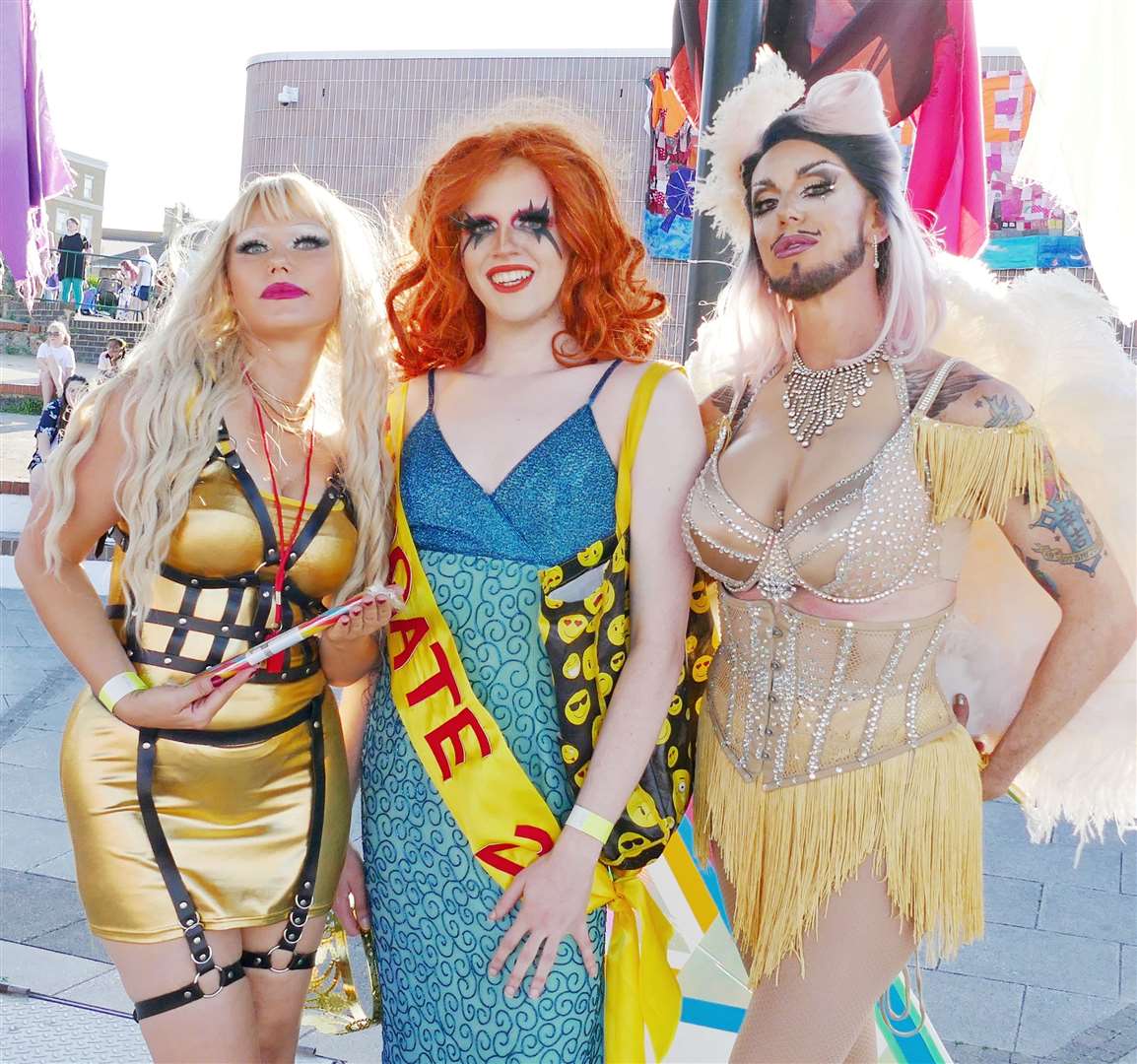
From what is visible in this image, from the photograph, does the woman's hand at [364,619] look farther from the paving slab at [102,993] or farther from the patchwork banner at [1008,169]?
the patchwork banner at [1008,169]

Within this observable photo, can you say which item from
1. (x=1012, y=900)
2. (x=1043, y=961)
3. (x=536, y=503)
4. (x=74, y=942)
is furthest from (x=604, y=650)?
(x=1012, y=900)

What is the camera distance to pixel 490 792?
1852 mm

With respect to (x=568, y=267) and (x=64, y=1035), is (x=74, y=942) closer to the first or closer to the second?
(x=64, y=1035)

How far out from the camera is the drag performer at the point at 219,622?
183 centimetres

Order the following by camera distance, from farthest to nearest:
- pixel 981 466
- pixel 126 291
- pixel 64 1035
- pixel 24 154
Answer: pixel 126 291 → pixel 24 154 → pixel 64 1035 → pixel 981 466

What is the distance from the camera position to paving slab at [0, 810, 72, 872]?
392 cm

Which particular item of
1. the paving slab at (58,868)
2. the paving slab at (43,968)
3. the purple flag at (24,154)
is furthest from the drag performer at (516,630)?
the purple flag at (24,154)

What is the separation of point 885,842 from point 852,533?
490mm

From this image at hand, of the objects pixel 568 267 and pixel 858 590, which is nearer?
pixel 858 590

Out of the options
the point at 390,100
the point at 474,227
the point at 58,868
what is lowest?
the point at 58,868

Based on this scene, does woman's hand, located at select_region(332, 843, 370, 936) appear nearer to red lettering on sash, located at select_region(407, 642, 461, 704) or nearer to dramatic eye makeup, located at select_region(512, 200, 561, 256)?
red lettering on sash, located at select_region(407, 642, 461, 704)

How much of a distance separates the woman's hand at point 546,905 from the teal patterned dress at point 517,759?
34 mm

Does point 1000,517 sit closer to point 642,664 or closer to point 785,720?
point 785,720

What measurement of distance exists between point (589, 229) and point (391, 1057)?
1.47 meters
